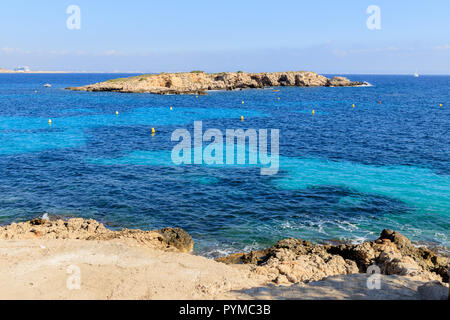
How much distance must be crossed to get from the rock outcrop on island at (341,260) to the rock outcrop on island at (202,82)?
106 m

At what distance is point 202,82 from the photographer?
13925 cm

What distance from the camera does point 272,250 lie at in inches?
697

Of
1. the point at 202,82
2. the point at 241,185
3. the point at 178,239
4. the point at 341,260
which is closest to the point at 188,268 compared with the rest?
the point at 178,239

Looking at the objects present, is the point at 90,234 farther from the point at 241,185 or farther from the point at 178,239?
the point at 241,185

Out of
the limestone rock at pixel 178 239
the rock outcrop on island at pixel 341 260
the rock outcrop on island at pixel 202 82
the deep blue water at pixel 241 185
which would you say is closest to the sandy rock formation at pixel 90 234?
the limestone rock at pixel 178 239

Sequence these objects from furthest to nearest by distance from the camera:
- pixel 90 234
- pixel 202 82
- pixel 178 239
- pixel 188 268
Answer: pixel 202 82, pixel 178 239, pixel 90 234, pixel 188 268

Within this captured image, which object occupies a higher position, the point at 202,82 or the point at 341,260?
the point at 202,82

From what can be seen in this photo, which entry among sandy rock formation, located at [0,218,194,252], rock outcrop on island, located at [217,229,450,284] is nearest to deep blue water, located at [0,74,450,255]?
sandy rock formation, located at [0,218,194,252]

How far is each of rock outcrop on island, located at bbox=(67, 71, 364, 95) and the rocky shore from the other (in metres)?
105

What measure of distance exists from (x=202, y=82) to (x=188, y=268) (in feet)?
426

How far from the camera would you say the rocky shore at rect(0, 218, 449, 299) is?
12.2 meters
